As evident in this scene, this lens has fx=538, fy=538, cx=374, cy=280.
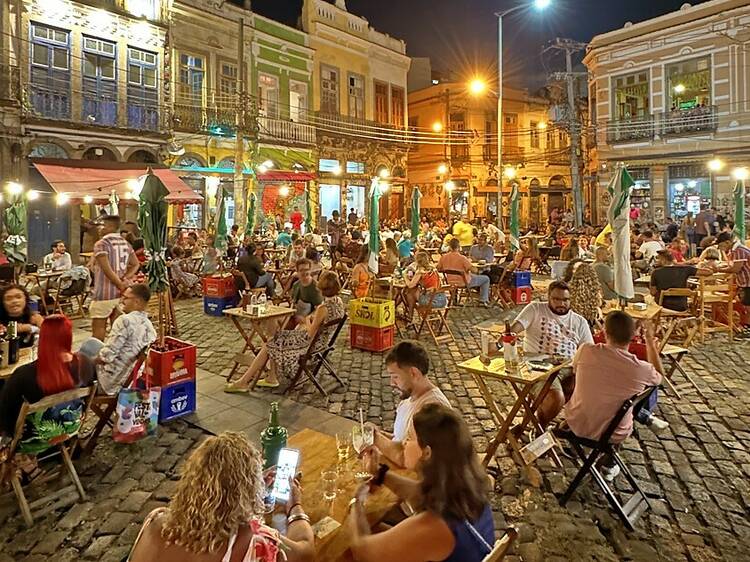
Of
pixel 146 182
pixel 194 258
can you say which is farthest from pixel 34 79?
pixel 146 182

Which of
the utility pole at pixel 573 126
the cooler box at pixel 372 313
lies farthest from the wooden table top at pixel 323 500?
the utility pole at pixel 573 126

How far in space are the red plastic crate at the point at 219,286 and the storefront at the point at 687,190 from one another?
803 inches

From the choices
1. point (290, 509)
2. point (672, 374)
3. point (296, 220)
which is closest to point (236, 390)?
point (290, 509)

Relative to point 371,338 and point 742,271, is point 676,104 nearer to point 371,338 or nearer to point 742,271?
point 742,271

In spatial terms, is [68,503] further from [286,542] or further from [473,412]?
[473,412]

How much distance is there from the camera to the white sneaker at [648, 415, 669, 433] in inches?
208

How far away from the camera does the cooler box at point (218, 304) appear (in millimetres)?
10875

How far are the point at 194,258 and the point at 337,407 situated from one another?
9.50 meters

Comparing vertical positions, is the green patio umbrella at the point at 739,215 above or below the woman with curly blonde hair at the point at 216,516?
above

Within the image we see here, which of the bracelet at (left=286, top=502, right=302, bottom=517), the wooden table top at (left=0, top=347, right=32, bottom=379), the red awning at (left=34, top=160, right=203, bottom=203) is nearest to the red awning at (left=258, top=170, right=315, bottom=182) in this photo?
the red awning at (left=34, top=160, right=203, bottom=203)

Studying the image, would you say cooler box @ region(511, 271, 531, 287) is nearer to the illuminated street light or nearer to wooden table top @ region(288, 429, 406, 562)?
wooden table top @ region(288, 429, 406, 562)

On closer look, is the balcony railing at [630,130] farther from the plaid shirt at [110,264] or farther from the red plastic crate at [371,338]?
the plaid shirt at [110,264]

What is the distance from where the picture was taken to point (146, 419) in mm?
5113

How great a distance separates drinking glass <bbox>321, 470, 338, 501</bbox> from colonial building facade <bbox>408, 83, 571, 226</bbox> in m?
29.1
